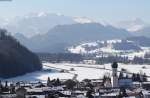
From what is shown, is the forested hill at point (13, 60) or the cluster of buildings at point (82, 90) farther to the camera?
the forested hill at point (13, 60)

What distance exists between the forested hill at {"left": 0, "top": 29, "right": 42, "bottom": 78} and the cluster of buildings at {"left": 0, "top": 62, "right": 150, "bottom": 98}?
78.0 feet

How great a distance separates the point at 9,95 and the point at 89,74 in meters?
41.4

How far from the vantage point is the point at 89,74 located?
88.0m

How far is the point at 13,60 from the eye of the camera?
92312mm

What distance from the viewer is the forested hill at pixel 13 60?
87.4 metres

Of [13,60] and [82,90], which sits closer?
[82,90]

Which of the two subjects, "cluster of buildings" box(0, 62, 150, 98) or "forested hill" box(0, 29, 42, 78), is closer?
"cluster of buildings" box(0, 62, 150, 98)

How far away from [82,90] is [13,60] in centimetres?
3753

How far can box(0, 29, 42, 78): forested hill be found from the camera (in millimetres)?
87375

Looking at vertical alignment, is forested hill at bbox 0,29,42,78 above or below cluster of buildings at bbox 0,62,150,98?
above

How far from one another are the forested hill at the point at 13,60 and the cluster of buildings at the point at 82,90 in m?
23.8

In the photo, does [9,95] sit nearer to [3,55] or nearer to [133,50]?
[3,55]

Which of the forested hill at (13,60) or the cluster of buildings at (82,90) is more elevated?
the forested hill at (13,60)

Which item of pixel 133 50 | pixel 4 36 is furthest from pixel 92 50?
pixel 4 36
